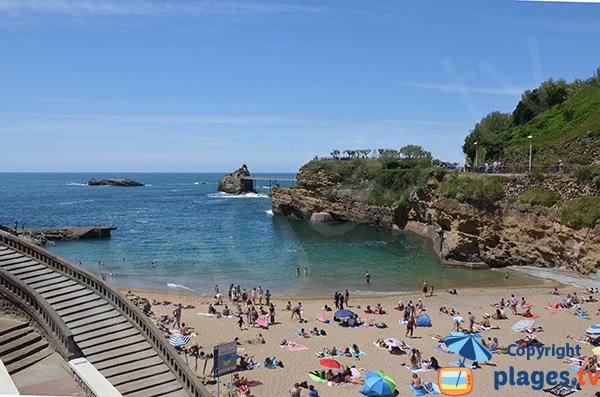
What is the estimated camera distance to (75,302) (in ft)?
48.0

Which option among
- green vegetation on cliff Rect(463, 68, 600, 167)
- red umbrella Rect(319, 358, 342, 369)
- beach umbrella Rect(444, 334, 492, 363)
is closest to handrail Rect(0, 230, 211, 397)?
red umbrella Rect(319, 358, 342, 369)

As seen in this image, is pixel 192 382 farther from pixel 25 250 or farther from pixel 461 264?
pixel 461 264

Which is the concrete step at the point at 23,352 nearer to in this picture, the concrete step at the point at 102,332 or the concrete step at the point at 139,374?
the concrete step at the point at 102,332

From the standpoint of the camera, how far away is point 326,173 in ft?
233

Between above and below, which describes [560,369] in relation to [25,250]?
below

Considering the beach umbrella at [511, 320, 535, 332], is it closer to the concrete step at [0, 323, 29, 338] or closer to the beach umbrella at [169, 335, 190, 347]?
the beach umbrella at [169, 335, 190, 347]

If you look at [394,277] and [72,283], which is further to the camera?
[394,277]

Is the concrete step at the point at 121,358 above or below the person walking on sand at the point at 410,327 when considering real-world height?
above

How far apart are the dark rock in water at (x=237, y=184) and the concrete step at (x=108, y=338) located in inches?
4543

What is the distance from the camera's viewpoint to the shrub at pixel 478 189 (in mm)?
39500

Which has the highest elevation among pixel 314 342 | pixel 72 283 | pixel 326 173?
pixel 326 173

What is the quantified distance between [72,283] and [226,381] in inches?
249

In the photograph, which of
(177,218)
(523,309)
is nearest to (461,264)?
(523,309)

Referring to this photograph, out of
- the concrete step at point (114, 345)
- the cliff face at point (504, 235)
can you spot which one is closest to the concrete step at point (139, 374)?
the concrete step at point (114, 345)
